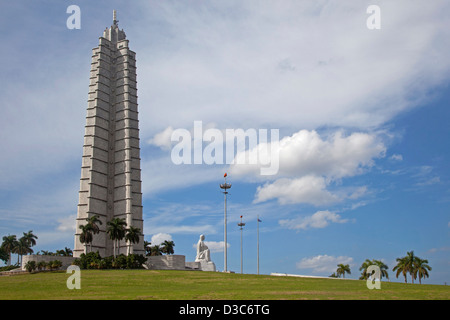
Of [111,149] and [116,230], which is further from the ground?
[111,149]

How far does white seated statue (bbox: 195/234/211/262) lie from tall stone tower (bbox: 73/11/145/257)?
10208 millimetres

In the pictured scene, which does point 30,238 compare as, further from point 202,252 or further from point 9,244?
point 202,252

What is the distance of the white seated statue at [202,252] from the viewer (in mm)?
62656

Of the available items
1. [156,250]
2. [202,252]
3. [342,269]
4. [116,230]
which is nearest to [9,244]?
[156,250]

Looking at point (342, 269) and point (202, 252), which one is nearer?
point (202, 252)

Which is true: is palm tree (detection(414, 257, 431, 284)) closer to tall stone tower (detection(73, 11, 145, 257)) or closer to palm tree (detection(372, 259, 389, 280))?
palm tree (detection(372, 259, 389, 280))

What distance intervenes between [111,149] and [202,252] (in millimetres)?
25247

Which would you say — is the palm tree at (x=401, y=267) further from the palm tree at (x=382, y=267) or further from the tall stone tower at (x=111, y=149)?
the tall stone tower at (x=111, y=149)

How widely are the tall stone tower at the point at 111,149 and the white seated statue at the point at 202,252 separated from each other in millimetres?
10208

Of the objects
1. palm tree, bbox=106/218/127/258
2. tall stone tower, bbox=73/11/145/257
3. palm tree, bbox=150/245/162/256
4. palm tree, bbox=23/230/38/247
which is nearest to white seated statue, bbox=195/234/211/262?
tall stone tower, bbox=73/11/145/257

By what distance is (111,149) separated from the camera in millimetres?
74562

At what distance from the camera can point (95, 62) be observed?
78562 mm
